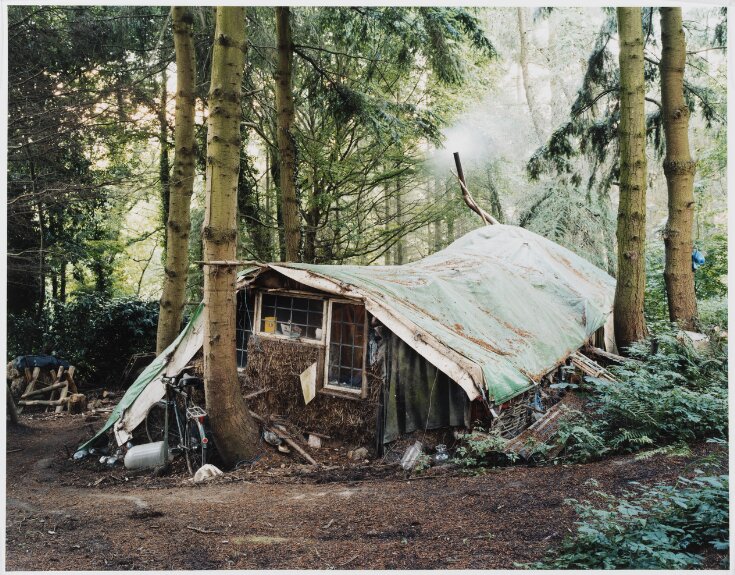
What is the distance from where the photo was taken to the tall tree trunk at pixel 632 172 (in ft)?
21.1

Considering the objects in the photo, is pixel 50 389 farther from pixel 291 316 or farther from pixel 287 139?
pixel 287 139

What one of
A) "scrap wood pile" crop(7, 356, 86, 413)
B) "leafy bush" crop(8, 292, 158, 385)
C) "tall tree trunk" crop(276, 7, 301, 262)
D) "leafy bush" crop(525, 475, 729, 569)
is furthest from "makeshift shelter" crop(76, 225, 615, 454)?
"leafy bush" crop(8, 292, 158, 385)

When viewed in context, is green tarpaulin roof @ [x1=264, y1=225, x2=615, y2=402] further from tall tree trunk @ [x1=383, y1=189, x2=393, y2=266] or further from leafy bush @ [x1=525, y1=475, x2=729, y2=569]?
tall tree trunk @ [x1=383, y1=189, x2=393, y2=266]

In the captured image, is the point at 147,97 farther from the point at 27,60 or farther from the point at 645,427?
the point at 645,427

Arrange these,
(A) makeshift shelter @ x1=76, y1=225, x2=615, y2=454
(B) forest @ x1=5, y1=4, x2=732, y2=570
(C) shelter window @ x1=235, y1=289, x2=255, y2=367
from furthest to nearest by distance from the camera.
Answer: (C) shelter window @ x1=235, y1=289, x2=255, y2=367 < (A) makeshift shelter @ x1=76, y1=225, x2=615, y2=454 < (B) forest @ x1=5, y1=4, x2=732, y2=570

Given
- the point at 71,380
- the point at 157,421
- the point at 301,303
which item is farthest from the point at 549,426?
the point at 71,380

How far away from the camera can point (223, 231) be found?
4.80 metres

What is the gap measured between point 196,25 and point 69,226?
490 cm

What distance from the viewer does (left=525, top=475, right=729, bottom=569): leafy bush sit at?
8.20 ft

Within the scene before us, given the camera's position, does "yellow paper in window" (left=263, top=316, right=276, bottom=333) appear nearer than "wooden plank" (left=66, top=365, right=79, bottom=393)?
Yes

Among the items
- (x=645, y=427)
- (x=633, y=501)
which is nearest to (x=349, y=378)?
(x=645, y=427)

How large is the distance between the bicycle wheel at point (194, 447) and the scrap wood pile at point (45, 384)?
413 cm

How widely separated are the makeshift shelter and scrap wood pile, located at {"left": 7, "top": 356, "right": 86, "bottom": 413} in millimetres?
3129

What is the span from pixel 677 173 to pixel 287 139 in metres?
5.38
